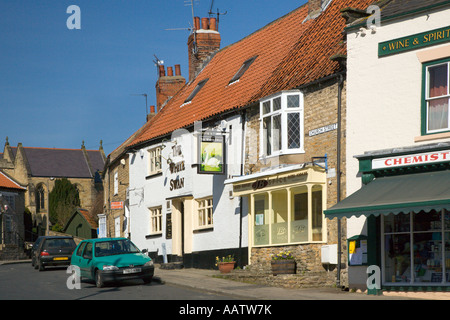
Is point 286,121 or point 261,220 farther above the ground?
point 286,121

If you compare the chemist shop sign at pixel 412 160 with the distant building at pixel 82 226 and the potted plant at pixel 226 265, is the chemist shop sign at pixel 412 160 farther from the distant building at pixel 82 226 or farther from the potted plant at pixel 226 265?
the distant building at pixel 82 226

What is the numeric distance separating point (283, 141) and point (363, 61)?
4.07 m

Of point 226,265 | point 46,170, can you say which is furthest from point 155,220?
point 46,170

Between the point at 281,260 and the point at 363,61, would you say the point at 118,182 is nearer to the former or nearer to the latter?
the point at 281,260

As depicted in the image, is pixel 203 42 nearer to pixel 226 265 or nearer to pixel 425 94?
pixel 226 265

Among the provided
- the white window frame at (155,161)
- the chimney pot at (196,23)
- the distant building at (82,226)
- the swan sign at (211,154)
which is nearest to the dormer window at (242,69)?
the swan sign at (211,154)

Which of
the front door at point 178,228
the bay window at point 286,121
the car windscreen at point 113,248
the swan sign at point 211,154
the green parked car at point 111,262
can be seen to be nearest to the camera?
the green parked car at point 111,262

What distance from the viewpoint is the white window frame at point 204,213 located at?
26.5 m

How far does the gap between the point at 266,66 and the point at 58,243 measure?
13.0m

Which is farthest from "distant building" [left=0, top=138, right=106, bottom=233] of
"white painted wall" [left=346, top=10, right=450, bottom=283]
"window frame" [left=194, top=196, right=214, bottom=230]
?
"white painted wall" [left=346, top=10, right=450, bottom=283]

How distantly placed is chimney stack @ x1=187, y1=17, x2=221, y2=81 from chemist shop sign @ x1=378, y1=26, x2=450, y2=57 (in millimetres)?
17406

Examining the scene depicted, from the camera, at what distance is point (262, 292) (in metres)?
17.8

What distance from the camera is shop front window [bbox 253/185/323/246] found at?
2009 cm

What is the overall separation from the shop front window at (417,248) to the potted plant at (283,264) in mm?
3328
